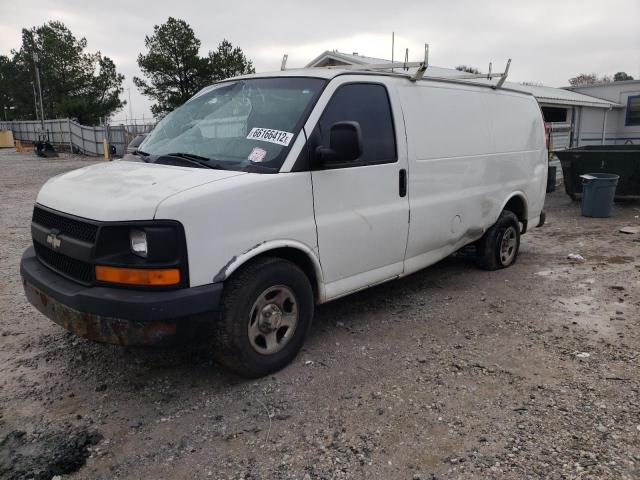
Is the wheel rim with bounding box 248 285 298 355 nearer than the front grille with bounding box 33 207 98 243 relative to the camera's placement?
No

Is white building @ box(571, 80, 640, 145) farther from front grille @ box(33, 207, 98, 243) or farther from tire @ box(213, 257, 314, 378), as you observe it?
front grille @ box(33, 207, 98, 243)

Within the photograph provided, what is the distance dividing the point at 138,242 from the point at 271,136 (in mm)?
1212

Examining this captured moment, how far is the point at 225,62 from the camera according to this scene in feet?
125

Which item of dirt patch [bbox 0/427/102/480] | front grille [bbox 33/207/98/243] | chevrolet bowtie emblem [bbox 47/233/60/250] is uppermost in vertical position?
front grille [bbox 33/207/98/243]

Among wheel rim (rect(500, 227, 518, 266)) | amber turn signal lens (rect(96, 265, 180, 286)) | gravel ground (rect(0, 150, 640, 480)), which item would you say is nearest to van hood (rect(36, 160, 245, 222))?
amber turn signal lens (rect(96, 265, 180, 286))

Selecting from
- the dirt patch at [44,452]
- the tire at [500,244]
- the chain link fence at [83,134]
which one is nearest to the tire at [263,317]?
the dirt patch at [44,452]

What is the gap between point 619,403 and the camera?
3.27 m

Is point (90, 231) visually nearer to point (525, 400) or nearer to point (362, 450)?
point (362, 450)

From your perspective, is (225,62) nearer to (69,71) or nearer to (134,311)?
(69,71)

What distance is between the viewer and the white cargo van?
9.71 ft

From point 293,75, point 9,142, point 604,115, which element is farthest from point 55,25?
point 293,75

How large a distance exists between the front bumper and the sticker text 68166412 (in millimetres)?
1096

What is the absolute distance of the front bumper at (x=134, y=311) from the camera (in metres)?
2.90

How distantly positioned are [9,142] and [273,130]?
44432mm
